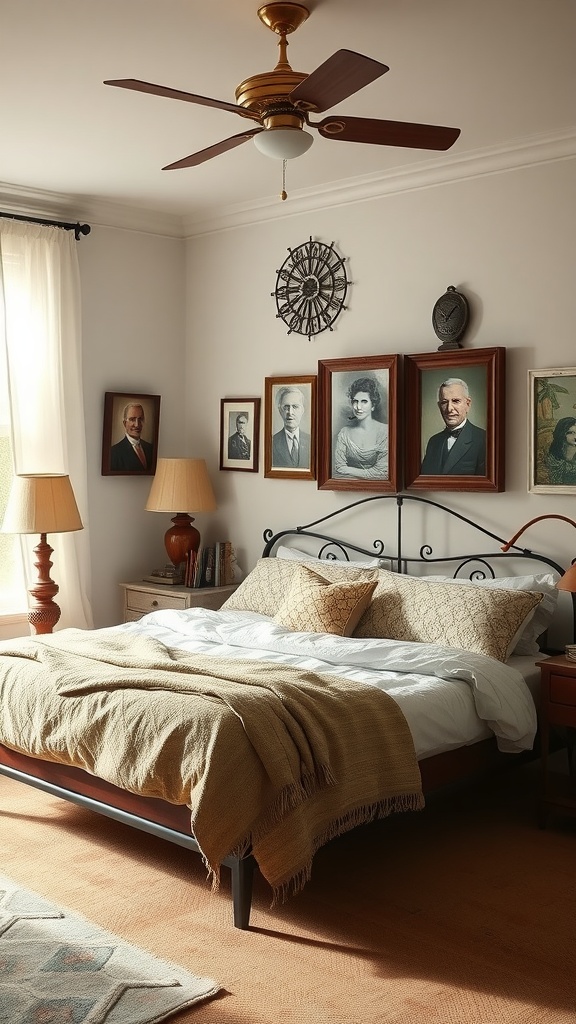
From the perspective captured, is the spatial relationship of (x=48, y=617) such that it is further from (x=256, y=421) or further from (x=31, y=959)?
(x=31, y=959)

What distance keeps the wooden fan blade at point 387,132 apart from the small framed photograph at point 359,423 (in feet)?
6.33

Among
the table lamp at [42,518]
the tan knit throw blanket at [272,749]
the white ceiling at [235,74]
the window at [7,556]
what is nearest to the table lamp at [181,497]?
the table lamp at [42,518]

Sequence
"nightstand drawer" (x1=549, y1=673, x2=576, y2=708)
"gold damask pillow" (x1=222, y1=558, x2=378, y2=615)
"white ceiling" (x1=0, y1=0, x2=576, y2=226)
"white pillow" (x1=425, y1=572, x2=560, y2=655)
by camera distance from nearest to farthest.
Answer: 1. "white ceiling" (x1=0, y1=0, x2=576, y2=226)
2. "nightstand drawer" (x1=549, y1=673, x2=576, y2=708)
3. "white pillow" (x1=425, y1=572, x2=560, y2=655)
4. "gold damask pillow" (x1=222, y1=558, x2=378, y2=615)

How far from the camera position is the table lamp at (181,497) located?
5.79 m

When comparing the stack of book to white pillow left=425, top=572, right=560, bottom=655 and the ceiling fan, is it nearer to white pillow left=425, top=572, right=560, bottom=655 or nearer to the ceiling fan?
white pillow left=425, top=572, right=560, bottom=655

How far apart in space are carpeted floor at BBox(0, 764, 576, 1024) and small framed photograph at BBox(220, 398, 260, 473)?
2.39 metres

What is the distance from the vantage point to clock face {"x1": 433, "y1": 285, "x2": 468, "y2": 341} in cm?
488

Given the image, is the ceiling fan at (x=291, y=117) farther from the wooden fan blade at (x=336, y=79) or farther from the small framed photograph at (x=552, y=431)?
the small framed photograph at (x=552, y=431)

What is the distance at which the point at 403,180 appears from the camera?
511 cm

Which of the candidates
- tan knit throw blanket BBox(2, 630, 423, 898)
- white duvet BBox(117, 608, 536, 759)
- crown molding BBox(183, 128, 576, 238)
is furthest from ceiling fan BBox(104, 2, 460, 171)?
white duvet BBox(117, 608, 536, 759)

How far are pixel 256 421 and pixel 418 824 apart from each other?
2663 millimetres

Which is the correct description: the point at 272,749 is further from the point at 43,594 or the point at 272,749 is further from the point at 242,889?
the point at 43,594

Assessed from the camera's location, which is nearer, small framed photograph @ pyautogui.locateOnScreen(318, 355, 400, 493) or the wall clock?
small framed photograph @ pyautogui.locateOnScreen(318, 355, 400, 493)

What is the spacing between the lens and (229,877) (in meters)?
3.58
